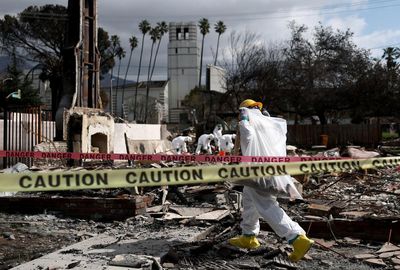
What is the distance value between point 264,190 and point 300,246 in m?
0.70

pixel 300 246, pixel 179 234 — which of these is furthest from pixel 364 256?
pixel 179 234

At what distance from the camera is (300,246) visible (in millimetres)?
5219

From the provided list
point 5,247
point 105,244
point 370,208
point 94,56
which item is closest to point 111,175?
point 105,244

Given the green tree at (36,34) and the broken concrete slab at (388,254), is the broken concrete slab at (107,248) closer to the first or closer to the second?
the broken concrete slab at (388,254)

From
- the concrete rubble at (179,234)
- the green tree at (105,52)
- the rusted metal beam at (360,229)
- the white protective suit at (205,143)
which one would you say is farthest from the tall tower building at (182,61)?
the rusted metal beam at (360,229)

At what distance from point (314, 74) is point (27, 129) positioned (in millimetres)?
28229

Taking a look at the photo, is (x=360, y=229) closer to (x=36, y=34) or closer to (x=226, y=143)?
(x=226, y=143)

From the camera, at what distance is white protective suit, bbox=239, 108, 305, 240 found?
5.38 meters

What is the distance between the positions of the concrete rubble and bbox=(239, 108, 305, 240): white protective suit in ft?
1.20

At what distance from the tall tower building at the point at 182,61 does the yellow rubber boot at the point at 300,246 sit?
7816 cm

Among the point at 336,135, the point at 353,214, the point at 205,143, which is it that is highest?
the point at 336,135

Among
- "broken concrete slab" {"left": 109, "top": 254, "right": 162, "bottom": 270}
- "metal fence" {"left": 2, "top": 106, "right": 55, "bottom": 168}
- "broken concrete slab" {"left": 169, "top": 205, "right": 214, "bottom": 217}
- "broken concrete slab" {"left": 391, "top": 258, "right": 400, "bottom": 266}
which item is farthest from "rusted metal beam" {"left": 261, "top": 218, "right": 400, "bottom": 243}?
"metal fence" {"left": 2, "top": 106, "right": 55, "bottom": 168}

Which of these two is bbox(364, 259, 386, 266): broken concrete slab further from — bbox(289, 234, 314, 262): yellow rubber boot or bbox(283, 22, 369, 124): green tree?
bbox(283, 22, 369, 124): green tree

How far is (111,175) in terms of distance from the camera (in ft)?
13.0
